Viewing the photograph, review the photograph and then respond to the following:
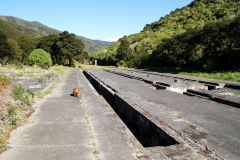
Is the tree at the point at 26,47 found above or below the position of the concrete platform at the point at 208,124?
above

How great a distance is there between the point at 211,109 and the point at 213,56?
19173 mm

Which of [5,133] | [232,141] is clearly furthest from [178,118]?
[5,133]

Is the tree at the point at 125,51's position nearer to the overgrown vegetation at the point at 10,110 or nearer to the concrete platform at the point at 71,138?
the overgrown vegetation at the point at 10,110

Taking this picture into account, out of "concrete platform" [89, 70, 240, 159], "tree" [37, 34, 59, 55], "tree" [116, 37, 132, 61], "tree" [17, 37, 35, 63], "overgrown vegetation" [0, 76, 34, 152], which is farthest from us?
"tree" [17, 37, 35, 63]

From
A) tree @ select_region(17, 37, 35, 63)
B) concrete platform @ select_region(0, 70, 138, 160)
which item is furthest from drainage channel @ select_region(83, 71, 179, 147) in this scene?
tree @ select_region(17, 37, 35, 63)

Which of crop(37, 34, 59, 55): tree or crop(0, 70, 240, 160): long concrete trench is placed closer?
crop(0, 70, 240, 160): long concrete trench

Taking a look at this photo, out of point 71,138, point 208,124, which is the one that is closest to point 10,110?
point 71,138

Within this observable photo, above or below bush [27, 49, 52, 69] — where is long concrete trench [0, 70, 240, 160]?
below

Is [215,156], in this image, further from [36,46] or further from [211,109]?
[36,46]

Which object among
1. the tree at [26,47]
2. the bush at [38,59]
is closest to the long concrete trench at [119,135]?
the bush at [38,59]

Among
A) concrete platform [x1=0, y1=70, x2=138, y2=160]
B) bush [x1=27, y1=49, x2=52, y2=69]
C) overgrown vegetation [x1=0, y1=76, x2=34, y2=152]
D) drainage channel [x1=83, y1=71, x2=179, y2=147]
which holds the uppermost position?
bush [x1=27, y1=49, x2=52, y2=69]

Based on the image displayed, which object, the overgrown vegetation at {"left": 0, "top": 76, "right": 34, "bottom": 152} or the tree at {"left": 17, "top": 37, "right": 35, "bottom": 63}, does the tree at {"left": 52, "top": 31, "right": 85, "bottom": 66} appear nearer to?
the tree at {"left": 17, "top": 37, "right": 35, "bottom": 63}

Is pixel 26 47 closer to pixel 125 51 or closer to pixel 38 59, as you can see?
pixel 125 51

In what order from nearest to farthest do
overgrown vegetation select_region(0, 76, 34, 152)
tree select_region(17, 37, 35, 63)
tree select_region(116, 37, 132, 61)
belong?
overgrown vegetation select_region(0, 76, 34, 152), tree select_region(116, 37, 132, 61), tree select_region(17, 37, 35, 63)
